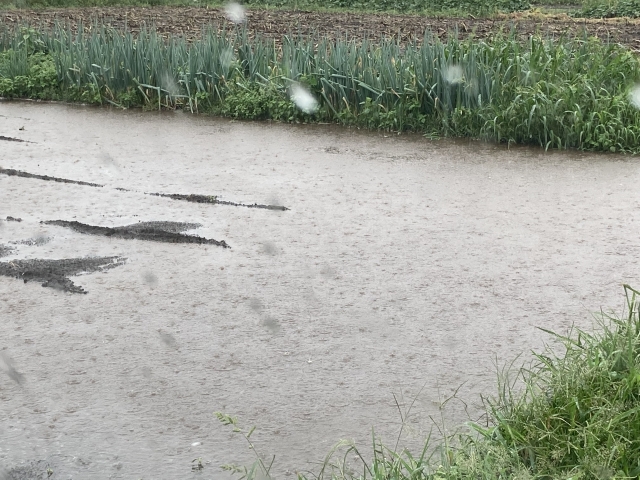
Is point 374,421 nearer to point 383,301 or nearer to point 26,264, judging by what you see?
point 383,301

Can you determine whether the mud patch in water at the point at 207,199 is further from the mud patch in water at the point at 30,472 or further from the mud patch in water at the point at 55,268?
the mud patch in water at the point at 30,472

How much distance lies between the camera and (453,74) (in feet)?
23.8

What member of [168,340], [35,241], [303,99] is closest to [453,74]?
[303,99]

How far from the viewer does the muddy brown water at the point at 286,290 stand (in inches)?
122

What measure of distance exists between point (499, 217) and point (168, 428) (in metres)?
2.68

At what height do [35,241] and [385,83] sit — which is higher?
[385,83]

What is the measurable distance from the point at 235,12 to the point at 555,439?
15.2 m

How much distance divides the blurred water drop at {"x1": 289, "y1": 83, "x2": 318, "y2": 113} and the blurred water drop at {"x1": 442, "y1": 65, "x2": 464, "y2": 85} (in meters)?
1.05

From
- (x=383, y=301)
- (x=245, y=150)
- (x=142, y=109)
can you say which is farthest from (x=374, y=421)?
(x=142, y=109)

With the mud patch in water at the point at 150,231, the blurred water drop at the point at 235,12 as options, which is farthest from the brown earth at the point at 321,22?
the mud patch in water at the point at 150,231

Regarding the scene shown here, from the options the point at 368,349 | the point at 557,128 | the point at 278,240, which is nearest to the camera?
the point at 368,349

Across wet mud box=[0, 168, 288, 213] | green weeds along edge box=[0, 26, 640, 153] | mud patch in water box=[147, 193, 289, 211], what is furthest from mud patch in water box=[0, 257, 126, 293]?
green weeds along edge box=[0, 26, 640, 153]

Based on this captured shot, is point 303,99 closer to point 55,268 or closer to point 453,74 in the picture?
point 453,74

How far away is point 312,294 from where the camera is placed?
166 inches
